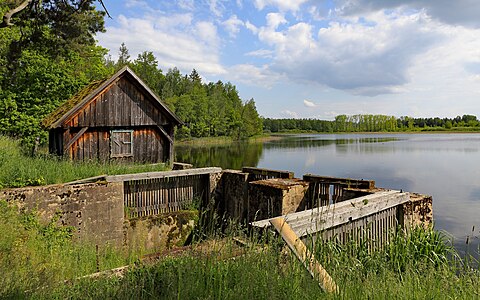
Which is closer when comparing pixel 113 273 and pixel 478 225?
pixel 113 273

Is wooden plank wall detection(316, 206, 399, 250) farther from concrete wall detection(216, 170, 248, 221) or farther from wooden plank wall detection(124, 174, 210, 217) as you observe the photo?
wooden plank wall detection(124, 174, 210, 217)

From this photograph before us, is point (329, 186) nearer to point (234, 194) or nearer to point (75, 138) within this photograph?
point (234, 194)

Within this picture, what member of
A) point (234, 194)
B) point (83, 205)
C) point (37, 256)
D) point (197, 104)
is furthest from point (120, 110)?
point (197, 104)

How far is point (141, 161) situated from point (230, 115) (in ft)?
224

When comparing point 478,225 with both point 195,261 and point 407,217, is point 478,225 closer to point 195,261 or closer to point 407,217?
point 407,217

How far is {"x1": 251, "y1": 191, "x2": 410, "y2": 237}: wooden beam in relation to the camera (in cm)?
492

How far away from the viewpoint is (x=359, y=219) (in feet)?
20.9

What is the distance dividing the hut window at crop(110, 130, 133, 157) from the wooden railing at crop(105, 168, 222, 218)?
168 inches

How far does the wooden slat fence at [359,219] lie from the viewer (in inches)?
204

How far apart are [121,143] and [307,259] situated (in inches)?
505

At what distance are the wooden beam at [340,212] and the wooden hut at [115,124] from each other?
10.8 meters

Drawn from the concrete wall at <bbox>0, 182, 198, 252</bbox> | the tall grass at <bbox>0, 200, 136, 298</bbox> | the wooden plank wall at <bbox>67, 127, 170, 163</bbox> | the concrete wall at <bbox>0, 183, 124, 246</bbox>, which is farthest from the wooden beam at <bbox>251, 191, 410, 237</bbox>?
the wooden plank wall at <bbox>67, 127, 170, 163</bbox>

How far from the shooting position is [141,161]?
1519cm

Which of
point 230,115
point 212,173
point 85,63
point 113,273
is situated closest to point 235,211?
point 212,173
